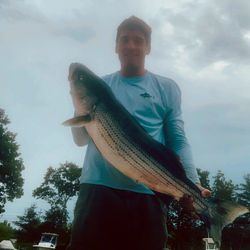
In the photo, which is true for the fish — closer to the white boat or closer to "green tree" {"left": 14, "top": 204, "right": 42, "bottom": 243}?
the white boat

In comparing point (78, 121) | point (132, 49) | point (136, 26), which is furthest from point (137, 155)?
point (136, 26)

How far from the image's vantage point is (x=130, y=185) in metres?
4.01

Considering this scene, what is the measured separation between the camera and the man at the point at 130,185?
3863 millimetres

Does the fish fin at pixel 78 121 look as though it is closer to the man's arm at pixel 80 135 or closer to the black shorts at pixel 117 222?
the man's arm at pixel 80 135

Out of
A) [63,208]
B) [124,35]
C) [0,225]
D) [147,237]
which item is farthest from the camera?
[63,208]

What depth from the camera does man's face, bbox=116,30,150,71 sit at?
482 centimetres

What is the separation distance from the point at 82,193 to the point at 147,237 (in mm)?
808

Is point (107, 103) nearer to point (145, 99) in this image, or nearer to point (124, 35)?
point (145, 99)

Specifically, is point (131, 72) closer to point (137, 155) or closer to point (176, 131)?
point (176, 131)

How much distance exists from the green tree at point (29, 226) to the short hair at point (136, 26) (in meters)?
83.7

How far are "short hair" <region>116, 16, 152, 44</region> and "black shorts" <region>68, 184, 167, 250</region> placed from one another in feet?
6.62

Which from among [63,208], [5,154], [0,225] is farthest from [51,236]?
[63,208]

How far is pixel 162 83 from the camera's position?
4.89m

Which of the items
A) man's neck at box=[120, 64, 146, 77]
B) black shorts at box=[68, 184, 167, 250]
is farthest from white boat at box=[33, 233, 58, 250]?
black shorts at box=[68, 184, 167, 250]
